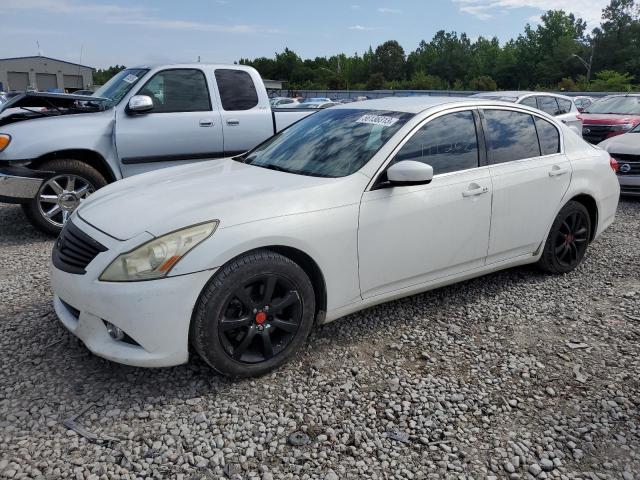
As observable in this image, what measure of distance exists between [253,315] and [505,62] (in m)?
92.9

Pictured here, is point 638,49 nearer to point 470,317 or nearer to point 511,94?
point 511,94

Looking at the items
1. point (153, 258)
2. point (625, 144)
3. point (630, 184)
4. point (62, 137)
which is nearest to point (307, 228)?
point (153, 258)

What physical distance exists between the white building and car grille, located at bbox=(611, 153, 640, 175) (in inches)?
2702

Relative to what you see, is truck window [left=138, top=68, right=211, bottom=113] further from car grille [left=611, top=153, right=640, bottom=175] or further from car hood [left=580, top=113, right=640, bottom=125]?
car hood [left=580, top=113, right=640, bottom=125]

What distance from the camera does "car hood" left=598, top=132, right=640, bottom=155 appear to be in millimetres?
8211

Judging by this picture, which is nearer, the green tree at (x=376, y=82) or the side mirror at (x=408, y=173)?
the side mirror at (x=408, y=173)

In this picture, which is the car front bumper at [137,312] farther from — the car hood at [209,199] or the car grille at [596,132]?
the car grille at [596,132]

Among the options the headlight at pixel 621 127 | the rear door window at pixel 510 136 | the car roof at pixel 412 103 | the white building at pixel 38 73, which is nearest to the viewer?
the car roof at pixel 412 103

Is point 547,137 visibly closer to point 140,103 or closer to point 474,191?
point 474,191

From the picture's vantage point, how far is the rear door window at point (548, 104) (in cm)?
1132

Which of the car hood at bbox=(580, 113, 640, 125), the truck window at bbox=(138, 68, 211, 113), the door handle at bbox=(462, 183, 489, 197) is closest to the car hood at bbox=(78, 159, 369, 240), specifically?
the door handle at bbox=(462, 183, 489, 197)

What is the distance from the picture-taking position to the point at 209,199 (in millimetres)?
3008

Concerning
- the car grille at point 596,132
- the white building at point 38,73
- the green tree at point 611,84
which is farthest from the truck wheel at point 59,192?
the white building at point 38,73

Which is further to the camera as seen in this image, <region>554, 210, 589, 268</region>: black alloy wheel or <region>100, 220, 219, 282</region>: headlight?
<region>554, 210, 589, 268</region>: black alloy wheel
